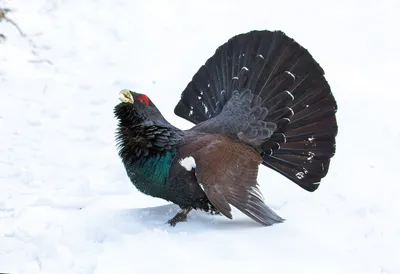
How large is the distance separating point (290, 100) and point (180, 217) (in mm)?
1503

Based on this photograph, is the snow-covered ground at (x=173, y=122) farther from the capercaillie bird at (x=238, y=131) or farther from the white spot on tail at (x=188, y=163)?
the white spot on tail at (x=188, y=163)

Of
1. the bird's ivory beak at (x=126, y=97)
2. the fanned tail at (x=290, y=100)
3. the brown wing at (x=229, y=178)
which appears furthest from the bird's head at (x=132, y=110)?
the fanned tail at (x=290, y=100)

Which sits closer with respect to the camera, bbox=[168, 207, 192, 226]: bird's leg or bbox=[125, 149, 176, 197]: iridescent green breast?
bbox=[125, 149, 176, 197]: iridescent green breast

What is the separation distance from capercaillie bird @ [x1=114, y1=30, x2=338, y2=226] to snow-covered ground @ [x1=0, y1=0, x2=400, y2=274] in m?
0.30

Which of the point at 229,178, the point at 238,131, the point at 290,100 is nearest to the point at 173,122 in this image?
the point at 238,131

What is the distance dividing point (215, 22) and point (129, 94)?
19.7 feet

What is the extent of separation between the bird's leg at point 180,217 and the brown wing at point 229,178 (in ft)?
1.36

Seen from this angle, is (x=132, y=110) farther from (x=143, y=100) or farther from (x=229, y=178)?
(x=229, y=178)

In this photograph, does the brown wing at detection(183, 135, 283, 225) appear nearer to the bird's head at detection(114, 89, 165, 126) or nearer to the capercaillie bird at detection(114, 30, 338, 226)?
the capercaillie bird at detection(114, 30, 338, 226)

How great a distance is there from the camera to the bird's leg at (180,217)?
18.0ft

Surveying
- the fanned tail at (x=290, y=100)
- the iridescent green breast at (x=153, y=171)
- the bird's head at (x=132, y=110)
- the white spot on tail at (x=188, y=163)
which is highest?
the fanned tail at (x=290, y=100)

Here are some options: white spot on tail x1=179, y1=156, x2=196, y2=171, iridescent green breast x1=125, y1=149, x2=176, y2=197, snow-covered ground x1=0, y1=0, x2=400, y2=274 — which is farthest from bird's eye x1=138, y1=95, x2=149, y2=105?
snow-covered ground x1=0, y1=0, x2=400, y2=274

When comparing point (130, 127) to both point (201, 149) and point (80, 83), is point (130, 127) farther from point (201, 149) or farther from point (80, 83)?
point (80, 83)

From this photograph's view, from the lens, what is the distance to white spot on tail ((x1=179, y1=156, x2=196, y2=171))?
534 cm
